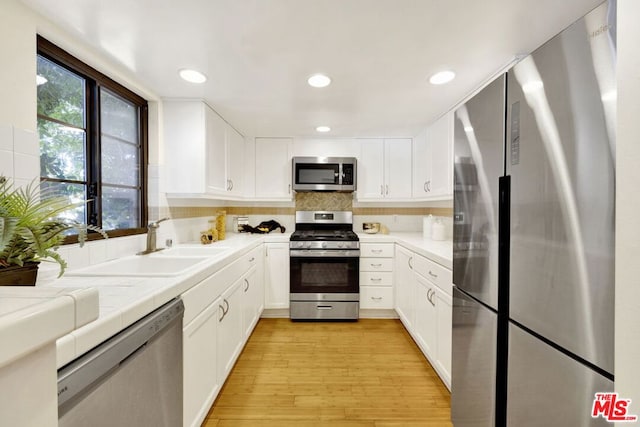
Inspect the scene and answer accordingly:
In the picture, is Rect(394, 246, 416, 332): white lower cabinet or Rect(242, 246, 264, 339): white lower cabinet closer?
Rect(242, 246, 264, 339): white lower cabinet

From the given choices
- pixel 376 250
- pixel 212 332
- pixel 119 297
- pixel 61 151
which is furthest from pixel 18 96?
pixel 376 250

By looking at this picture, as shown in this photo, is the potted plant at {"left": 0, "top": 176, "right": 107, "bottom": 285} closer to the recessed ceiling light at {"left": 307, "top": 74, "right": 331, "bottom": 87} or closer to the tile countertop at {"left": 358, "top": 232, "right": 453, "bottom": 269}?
the recessed ceiling light at {"left": 307, "top": 74, "right": 331, "bottom": 87}

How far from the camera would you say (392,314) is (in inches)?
119

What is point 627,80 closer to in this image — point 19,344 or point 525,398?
point 525,398

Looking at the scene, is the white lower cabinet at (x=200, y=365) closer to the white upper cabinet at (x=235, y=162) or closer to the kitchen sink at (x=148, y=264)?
the kitchen sink at (x=148, y=264)

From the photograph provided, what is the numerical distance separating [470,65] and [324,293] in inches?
91.3

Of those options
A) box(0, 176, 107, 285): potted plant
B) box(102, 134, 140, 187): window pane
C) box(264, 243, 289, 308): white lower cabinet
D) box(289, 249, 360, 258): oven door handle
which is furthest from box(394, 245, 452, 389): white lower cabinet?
box(102, 134, 140, 187): window pane

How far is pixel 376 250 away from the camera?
2.95m

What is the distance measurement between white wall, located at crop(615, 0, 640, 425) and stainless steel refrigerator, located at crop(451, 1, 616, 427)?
→ 86 millimetres

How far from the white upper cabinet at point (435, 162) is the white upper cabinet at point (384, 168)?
14 centimetres

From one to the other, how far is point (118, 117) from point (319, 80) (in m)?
1.43

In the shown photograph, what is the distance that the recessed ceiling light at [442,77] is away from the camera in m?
1.71

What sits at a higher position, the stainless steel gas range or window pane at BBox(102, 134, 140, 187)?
window pane at BBox(102, 134, 140, 187)

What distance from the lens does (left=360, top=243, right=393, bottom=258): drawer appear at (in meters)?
2.94
